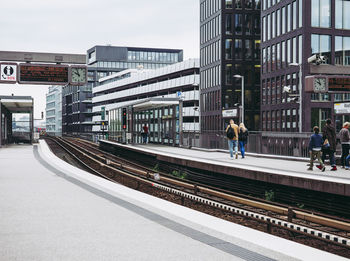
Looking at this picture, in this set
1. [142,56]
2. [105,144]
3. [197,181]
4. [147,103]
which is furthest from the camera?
[142,56]

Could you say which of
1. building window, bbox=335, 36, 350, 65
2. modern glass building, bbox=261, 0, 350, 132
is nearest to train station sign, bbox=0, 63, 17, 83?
modern glass building, bbox=261, 0, 350, 132

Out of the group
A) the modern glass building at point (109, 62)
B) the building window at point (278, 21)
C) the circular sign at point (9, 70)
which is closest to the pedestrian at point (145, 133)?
the circular sign at point (9, 70)

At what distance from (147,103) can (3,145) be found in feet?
45.1

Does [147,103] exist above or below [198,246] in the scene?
above

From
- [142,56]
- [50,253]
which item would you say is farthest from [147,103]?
[142,56]

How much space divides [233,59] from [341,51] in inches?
730

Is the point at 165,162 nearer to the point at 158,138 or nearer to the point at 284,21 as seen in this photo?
the point at 158,138

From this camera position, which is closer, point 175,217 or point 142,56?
point 175,217

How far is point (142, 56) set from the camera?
132125 millimetres

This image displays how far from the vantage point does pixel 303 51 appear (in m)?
48.5

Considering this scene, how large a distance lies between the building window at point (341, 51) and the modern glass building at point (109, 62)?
281 feet

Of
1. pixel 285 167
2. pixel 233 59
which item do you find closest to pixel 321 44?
pixel 233 59

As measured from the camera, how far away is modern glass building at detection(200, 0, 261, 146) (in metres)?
64.8

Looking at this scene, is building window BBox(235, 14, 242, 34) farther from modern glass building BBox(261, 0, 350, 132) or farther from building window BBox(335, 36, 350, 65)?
building window BBox(335, 36, 350, 65)
